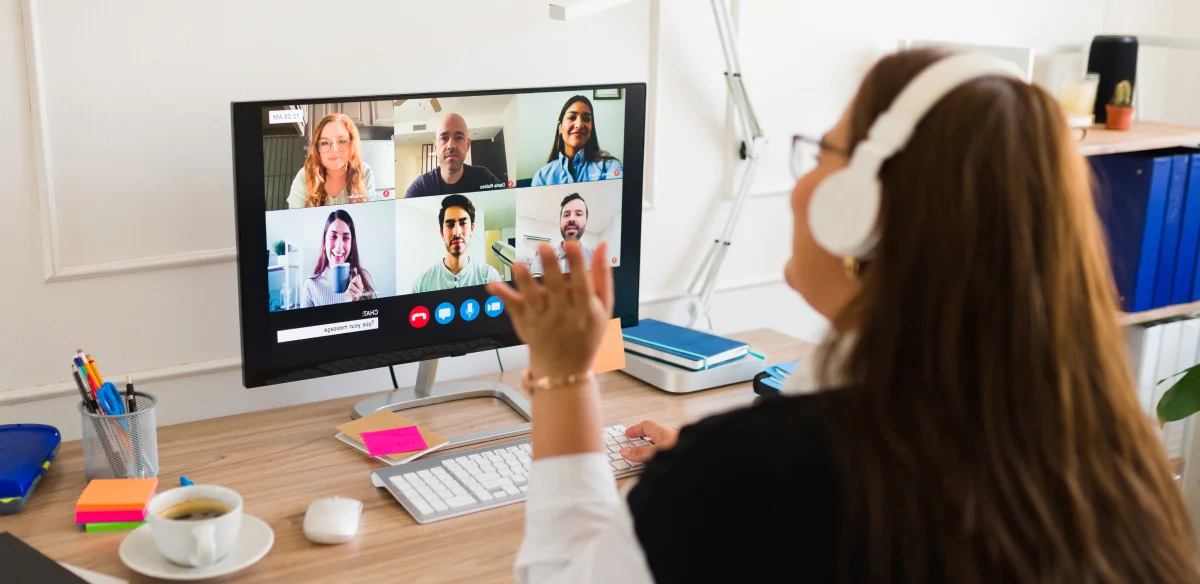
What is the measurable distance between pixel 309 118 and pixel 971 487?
996mm

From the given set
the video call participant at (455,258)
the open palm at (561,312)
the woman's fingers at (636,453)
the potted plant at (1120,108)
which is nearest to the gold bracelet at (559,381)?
the open palm at (561,312)

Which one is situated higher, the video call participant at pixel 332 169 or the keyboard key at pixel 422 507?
Answer: the video call participant at pixel 332 169

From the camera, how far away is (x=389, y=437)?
1568 mm

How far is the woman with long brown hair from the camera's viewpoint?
76cm

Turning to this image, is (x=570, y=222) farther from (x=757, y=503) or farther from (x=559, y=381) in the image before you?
(x=757, y=503)

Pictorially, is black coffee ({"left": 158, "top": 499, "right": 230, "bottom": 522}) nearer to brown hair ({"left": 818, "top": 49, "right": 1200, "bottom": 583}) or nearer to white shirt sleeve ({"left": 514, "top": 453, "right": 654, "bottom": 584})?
white shirt sleeve ({"left": 514, "top": 453, "right": 654, "bottom": 584})

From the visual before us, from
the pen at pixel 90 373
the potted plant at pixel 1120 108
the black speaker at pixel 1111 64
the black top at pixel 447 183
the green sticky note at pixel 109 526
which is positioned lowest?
the green sticky note at pixel 109 526

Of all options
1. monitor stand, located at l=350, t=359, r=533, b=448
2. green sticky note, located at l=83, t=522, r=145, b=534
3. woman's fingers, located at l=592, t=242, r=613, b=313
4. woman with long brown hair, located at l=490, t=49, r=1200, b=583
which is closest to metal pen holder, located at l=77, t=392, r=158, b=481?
green sticky note, located at l=83, t=522, r=145, b=534

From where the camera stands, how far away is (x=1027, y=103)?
30.8 inches

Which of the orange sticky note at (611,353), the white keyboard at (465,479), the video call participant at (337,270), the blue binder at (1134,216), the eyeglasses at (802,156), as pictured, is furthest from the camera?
the blue binder at (1134,216)

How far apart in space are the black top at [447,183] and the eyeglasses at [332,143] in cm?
11

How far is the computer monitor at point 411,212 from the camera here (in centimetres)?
146

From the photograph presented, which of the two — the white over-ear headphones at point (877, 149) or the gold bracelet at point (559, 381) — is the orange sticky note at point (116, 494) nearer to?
the gold bracelet at point (559, 381)

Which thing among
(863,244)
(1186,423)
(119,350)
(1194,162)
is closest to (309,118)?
(119,350)
